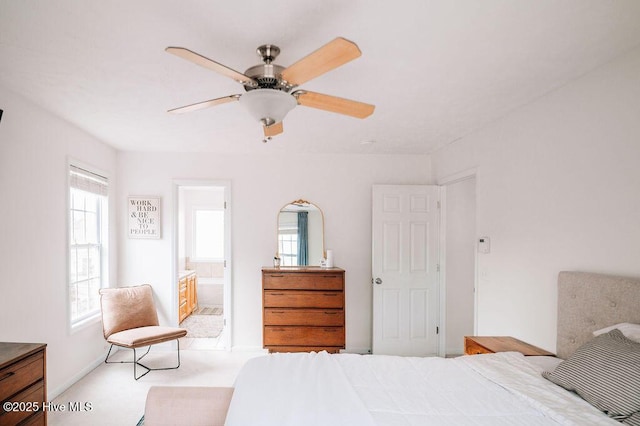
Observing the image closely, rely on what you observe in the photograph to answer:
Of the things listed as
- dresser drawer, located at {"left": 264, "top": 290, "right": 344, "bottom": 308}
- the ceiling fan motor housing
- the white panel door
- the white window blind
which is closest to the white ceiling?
the ceiling fan motor housing

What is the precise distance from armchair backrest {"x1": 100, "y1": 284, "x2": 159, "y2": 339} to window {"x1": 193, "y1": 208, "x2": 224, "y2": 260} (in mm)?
2475

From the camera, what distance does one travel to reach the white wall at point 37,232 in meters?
2.45

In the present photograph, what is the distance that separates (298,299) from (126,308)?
1.86m

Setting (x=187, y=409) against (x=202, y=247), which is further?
(x=202, y=247)

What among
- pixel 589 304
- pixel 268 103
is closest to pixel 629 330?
pixel 589 304

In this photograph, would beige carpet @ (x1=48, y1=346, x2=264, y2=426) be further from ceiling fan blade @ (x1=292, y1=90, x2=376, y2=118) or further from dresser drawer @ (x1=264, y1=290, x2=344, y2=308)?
ceiling fan blade @ (x1=292, y1=90, x2=376, y2=118)

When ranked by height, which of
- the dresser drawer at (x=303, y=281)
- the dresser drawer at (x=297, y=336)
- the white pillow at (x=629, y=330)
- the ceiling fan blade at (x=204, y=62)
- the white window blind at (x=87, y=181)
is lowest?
the dresser drawer at (x=297, y=336)

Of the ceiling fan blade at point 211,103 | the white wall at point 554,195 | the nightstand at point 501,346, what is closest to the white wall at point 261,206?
the white wall at point 554,195

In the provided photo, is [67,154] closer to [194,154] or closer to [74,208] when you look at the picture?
[74,208]

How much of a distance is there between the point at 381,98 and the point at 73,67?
6.48ft

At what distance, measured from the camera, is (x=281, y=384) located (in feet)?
5.58

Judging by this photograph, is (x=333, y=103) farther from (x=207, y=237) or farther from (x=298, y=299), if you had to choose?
(x=207, y=237)

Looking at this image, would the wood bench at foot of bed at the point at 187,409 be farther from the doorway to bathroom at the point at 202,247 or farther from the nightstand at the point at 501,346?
the doorway to bathroom at the point at 202,247

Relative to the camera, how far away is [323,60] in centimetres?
140
